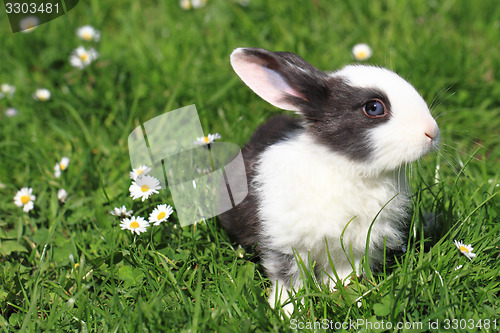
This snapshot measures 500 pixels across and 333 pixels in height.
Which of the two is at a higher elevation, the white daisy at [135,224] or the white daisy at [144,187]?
the white daisy at [144,187]

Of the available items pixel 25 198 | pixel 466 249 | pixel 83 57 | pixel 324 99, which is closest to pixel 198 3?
pixel 83 57

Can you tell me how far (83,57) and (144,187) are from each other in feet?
5.47

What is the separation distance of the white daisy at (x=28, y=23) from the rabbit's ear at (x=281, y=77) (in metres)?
2.48

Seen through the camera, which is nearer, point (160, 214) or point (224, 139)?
point (160, 214)

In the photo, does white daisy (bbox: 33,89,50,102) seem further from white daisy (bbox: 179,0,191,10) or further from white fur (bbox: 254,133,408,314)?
white fur (bbox: 254,133,408,314)

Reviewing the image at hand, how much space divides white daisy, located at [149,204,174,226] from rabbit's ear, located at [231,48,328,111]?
75 cm

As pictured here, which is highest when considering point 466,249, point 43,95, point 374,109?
point 374,109

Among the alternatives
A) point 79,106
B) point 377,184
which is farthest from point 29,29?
point 377,184

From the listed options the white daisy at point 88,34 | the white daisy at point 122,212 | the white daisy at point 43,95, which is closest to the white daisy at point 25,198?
the white daisy at point 122,212

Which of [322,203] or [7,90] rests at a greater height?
[7,90]

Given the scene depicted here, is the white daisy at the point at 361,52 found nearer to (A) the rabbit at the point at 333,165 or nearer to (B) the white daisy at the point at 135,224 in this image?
(A) the rabbit at the point at 333,165

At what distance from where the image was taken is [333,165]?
7.86 feet

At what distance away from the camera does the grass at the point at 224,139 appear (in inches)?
92.0

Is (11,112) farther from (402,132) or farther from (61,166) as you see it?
(402,132)
